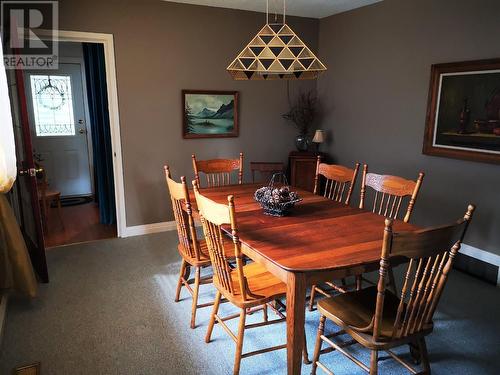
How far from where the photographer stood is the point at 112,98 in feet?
12.6

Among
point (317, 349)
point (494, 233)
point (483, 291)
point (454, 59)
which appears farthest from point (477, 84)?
point (317, 349)

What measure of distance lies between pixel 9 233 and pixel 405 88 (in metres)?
3.62

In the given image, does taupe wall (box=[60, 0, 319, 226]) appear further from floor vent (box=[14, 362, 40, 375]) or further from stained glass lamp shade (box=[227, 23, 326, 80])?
floor vent (box=[14, 362, 40, 375])

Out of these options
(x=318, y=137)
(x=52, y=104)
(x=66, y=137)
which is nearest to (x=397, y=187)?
(x=318, y=137)

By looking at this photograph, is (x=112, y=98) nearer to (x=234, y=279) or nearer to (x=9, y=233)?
(x=9, y=233)

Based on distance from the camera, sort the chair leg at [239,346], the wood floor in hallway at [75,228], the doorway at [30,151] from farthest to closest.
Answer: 1. the wood floor in hallway at [75,228]
2. the doorway at [30,151]
3. the chair leg at [239,346]

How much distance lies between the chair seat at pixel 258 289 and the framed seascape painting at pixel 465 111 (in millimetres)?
2173

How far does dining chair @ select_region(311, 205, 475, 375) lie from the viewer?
5.04ft

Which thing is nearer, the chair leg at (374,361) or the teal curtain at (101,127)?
the chair leg at (374,361)

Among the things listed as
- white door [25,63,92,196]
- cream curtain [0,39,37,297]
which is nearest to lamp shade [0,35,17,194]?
cream curtain [0,39,37,297]

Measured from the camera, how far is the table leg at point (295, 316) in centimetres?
167

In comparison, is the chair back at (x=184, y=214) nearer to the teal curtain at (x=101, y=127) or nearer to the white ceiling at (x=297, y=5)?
the teal curtain at (x=101, y=127)

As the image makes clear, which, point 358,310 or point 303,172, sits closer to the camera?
point 358,310
